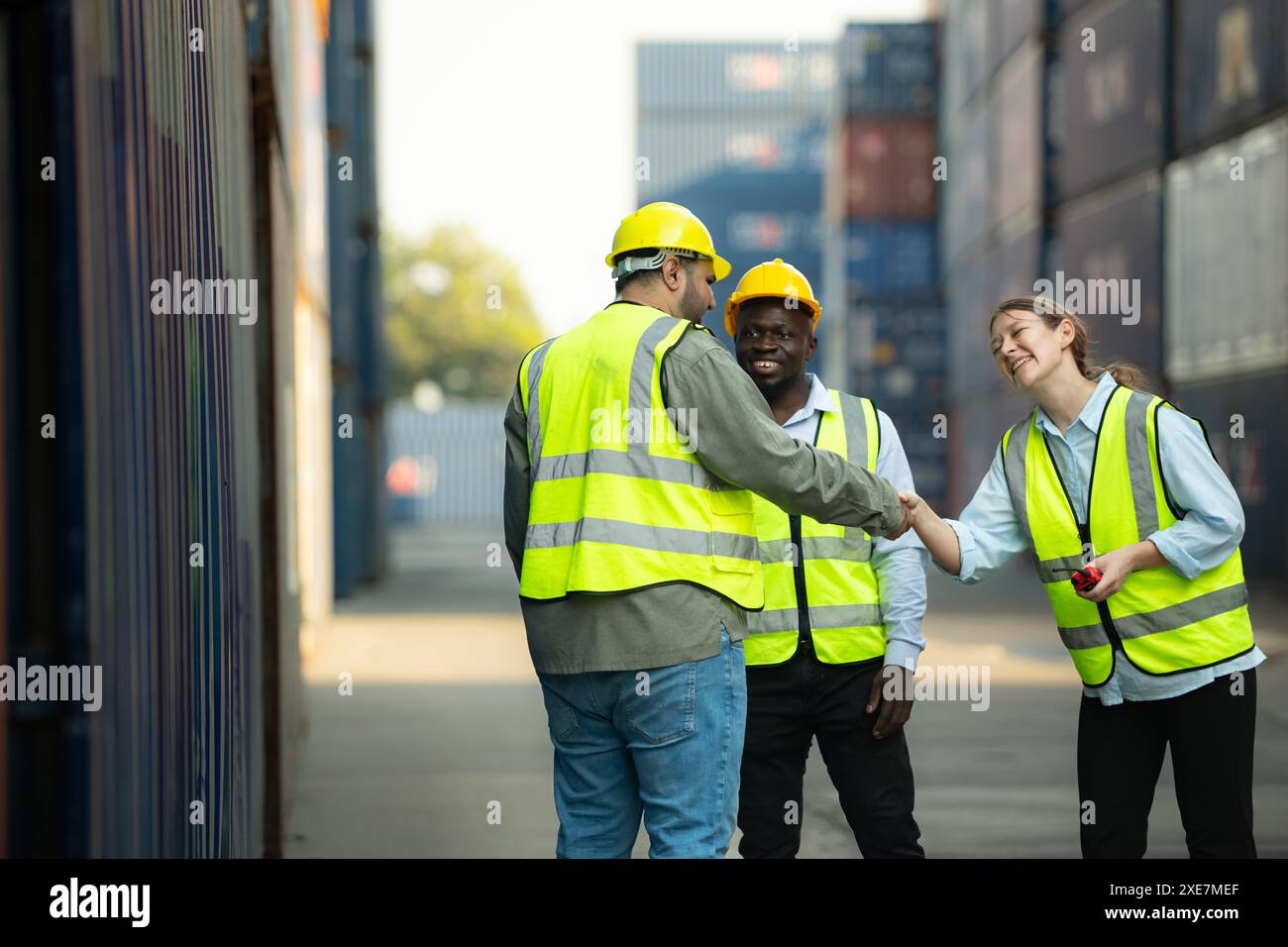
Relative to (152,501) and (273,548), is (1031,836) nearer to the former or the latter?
(273,548)

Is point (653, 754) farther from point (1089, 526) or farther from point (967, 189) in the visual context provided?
point (967, 189)

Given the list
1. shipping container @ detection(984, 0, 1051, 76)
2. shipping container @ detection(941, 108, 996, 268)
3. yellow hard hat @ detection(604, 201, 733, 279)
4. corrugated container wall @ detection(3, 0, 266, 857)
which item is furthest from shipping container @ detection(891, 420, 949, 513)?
corrugated container wall @ detection(3, 0, 266, 857)

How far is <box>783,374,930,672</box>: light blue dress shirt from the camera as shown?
4.12 m

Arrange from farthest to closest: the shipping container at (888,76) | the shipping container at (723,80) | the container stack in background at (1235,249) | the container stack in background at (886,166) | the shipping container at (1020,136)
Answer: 1. the shipping container at (723,80)
2. the shipping container at (888,76)
3. the container stack in background at (886,166)
4. the shipping container at (1020,136)
5. the container stack in background at (1235,249)

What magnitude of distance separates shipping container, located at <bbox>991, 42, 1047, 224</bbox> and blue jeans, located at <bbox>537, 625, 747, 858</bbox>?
22.6m

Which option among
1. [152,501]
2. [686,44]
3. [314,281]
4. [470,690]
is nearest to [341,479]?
[314,281]

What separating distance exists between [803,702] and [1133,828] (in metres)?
0.89

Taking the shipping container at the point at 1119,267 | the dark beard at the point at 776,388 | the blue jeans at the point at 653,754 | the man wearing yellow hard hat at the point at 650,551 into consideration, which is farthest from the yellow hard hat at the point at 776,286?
the shipping container at the point at 1119,267

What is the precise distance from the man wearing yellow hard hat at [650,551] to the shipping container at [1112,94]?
731 inches

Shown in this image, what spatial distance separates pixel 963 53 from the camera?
31.1 m

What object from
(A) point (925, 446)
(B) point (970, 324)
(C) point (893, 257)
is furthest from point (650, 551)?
(C) point (893, 257)

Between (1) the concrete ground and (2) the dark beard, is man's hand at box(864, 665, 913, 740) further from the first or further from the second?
(1) the concrete ground

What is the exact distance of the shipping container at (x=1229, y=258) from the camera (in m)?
17.0

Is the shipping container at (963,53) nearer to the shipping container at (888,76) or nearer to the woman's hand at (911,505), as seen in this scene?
the shipping container at (888,76)
